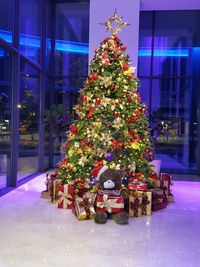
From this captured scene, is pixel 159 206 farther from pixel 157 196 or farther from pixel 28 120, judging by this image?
pixel 28 120

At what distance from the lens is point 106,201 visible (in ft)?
13.4

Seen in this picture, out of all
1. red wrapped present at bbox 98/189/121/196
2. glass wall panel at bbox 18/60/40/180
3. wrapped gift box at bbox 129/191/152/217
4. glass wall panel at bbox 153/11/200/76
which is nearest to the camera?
red wrapped present at bbox 98/189/121/196

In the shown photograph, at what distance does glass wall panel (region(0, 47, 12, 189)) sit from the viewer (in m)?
5.49

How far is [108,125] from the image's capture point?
4875 mm

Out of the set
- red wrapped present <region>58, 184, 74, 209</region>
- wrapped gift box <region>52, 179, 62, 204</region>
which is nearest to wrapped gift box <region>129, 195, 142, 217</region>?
red wrapped present <region>58, 184, 74, 209</region>

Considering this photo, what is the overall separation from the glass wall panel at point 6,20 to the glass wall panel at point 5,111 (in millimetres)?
266

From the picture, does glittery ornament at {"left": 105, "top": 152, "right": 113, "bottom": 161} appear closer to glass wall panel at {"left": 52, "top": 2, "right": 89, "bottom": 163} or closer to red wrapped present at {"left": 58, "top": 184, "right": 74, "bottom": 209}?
red wrapped present at {"left": 58, "top": 184, "right": 74, "bottom": 209}

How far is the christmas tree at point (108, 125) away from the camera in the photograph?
190 inches

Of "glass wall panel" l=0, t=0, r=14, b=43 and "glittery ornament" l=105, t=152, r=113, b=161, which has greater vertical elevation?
"glass wall panel" l=0, t=0, r=14, b=43

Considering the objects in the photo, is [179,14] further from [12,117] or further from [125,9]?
[12,117]

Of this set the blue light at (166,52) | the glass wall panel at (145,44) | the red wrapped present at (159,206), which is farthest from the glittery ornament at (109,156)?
the blue light at (166,52)

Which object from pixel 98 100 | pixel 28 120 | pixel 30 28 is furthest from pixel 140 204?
pixel 30 28

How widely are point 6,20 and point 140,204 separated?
3.89m

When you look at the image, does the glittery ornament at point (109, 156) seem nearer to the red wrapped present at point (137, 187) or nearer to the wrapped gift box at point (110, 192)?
the red wrapped present at point (137, 187)
